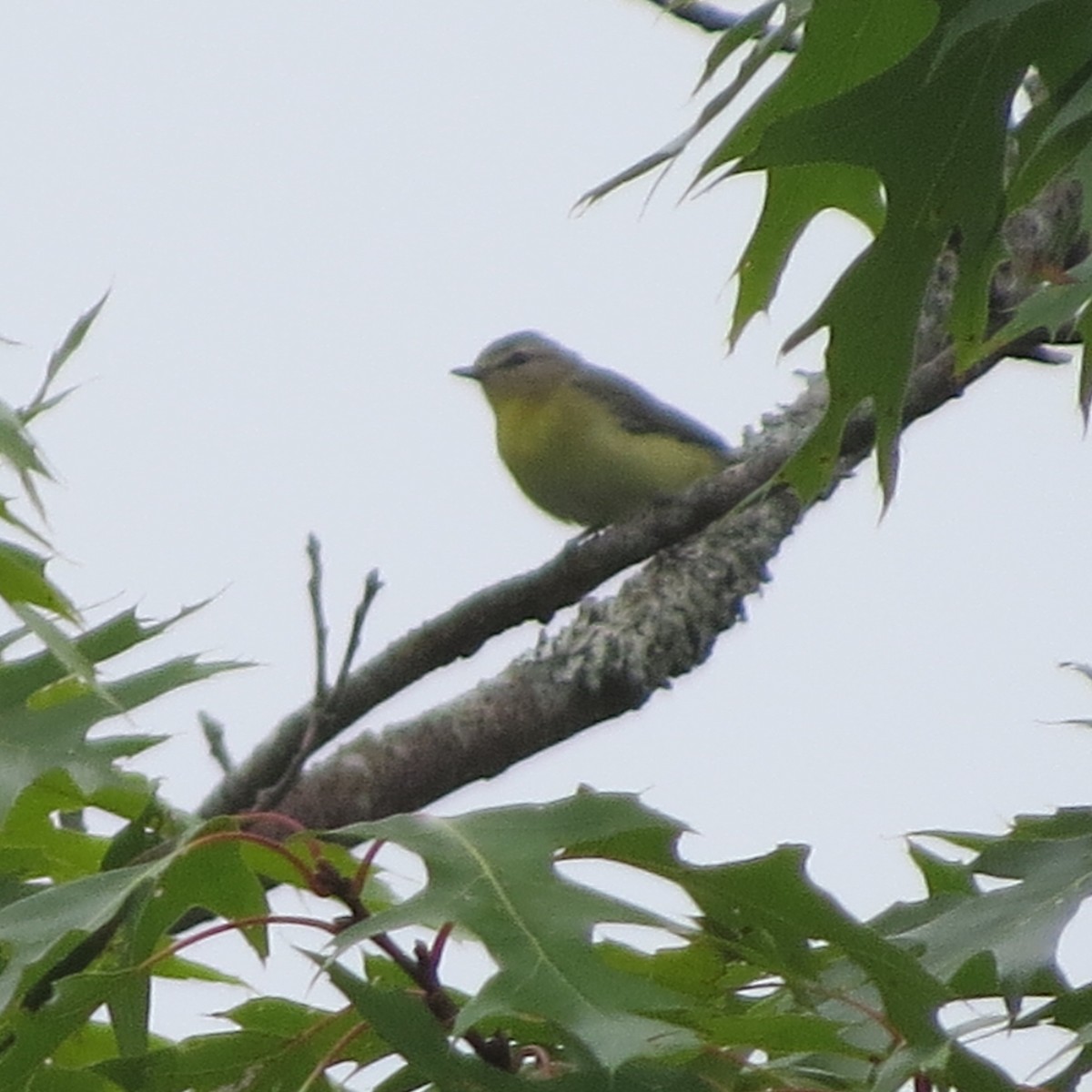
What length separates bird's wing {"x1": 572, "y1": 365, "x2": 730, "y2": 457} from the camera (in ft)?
Answer: 24.2

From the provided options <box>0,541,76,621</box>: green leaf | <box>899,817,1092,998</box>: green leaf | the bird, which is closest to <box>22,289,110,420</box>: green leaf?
<box>0,541,76,621</box>: green leaf

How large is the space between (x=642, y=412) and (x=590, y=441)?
1.37ft

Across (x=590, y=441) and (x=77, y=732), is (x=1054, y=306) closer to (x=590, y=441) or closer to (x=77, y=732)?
(x=77, y=732)

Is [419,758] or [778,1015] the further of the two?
[419,758]

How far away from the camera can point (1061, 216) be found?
13.8ft

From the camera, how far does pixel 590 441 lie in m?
7.15

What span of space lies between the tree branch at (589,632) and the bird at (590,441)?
2.25 meters

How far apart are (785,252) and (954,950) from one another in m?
0.80

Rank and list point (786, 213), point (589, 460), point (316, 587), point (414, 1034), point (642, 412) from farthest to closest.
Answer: point (642, 412) < point (589, 460) < point (316, 587) < point (786, 213) < point (414, 1034)

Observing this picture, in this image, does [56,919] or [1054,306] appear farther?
[1054,306]

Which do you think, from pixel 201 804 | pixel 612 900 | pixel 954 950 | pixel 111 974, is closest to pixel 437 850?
pixel 612 900

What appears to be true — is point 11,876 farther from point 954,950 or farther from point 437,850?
point 954,950

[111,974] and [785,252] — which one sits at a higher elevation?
[785,252]

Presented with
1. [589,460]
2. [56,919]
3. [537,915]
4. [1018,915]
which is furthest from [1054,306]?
[589,460]
